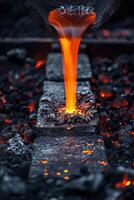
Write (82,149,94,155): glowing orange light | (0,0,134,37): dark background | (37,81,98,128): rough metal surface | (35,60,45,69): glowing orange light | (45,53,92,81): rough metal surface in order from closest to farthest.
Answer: (82,149,94,155): glowing orange light
(37,81,98,128): rough metal surface
(45,53,92,81): rough metal surface
(35,60,45,69): glowing orange light
(0,0,134,37): dark background

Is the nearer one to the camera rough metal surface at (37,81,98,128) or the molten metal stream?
rough metal surface at (37,81,98,128)

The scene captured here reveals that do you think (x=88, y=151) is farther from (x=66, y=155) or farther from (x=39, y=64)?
(x=39, y=64)

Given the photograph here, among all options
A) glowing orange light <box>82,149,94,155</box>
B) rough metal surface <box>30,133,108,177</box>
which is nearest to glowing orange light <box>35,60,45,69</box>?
rough metal surface <box>30,133,108,177</box>

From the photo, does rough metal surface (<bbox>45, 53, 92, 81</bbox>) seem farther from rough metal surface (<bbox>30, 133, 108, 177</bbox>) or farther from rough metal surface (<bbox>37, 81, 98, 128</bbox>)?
rough metal surface (<bbox>30, 133, 108, 177</bbox>)

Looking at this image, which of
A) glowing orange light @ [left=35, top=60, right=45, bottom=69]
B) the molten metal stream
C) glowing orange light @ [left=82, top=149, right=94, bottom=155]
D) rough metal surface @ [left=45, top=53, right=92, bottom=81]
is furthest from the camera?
glowing orange light @ [left=35, top=60, right=45, bottom=69]

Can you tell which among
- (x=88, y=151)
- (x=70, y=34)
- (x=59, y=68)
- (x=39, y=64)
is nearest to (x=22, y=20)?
(x=39, y=64)

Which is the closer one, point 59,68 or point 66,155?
point 66,155

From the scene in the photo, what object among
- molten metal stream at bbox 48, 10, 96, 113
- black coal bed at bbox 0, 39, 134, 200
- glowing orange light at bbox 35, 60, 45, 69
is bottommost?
glowing orange light at bbox 35, 60, 45, 69

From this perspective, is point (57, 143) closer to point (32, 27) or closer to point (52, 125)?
point (52, 125)
